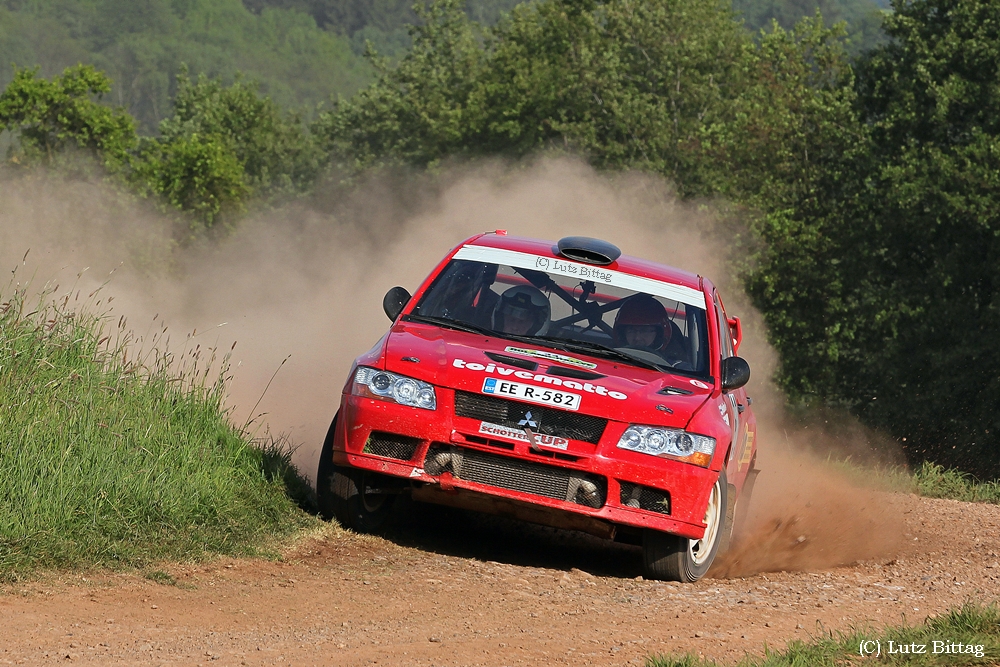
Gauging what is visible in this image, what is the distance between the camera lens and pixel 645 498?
22.9ft

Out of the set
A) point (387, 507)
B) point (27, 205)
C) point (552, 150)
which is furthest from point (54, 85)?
point (387, 507)

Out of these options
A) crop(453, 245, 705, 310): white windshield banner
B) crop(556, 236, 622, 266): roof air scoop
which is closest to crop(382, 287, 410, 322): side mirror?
crop(453, 245, 705, 310): white windshield banner

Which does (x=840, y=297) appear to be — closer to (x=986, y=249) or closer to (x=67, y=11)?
(x=986, y=249)

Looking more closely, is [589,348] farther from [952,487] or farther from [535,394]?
[952,487]

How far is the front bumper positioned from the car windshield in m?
0.88

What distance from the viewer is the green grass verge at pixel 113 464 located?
20.8ft

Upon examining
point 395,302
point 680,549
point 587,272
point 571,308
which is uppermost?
point 587,272

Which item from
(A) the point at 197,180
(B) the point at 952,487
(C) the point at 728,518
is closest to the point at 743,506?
(C) the point at 728,518

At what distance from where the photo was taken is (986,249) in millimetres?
25984

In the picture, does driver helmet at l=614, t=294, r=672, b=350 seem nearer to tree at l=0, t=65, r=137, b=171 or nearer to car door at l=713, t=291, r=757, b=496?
car door at l=713, t=291, r=757, b=496

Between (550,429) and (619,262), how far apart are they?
6.68ft

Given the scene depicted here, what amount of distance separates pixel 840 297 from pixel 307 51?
529 feet

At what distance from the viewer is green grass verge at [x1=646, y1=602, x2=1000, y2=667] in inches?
203

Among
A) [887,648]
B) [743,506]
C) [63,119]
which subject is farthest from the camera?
[63,119]
